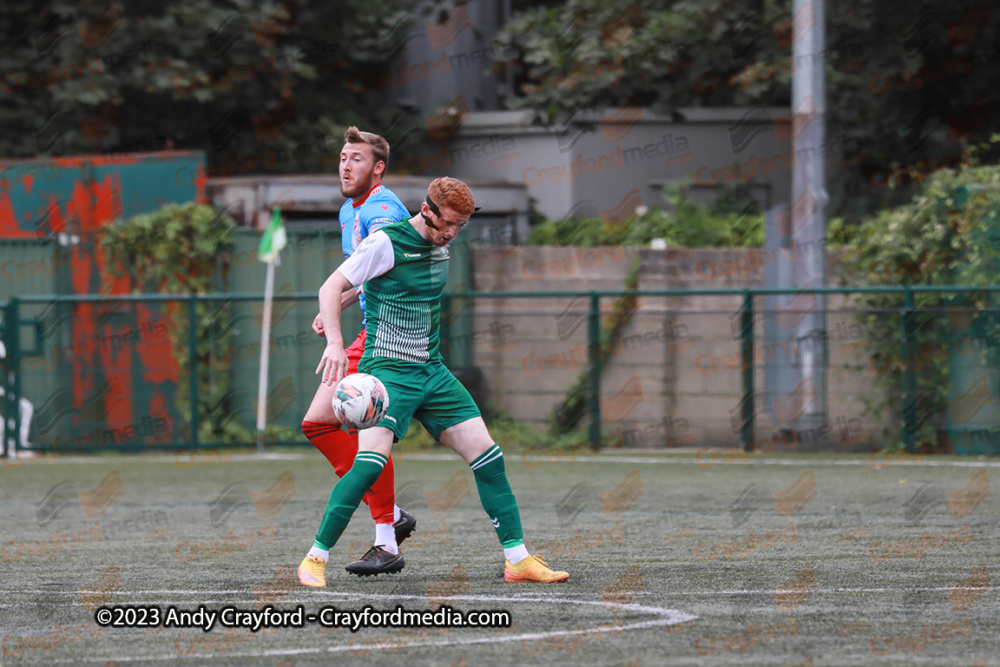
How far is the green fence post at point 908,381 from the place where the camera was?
14578 mm

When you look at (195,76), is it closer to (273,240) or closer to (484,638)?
(273,240)

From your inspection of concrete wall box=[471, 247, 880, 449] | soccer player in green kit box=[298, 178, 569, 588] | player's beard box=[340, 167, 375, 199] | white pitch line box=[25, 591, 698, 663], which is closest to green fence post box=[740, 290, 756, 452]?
concrete wall box=[471, 247, 880, 449]

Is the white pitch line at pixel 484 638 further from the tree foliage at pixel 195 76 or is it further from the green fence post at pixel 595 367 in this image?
the tree foliage at pixel 195 76

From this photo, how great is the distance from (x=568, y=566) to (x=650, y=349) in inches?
367

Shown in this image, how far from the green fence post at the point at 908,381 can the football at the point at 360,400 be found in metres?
9.31

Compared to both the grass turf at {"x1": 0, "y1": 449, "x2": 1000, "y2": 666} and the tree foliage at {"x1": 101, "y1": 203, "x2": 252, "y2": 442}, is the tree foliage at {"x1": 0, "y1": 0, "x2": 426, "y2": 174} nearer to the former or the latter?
the tree foliage at {"x1": 101, "y1": 203, "x2": 252, "y2": 442}

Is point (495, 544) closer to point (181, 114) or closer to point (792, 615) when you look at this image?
point (792, 615)

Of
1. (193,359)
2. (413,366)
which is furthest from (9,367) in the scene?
(413,366)

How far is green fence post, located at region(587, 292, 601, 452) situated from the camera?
52.1ft

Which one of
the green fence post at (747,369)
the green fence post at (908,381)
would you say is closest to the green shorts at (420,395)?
the green fence post at (908,381)

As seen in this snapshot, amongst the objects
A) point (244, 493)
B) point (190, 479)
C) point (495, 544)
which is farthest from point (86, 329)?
point (495, 544)

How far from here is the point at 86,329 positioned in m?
16.3

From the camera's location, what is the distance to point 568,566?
7.11 meters

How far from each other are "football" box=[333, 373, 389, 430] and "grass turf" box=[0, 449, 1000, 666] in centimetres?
73
